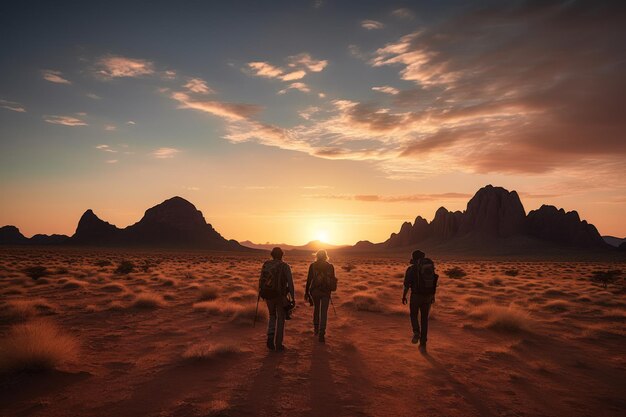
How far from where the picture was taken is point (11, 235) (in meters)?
180

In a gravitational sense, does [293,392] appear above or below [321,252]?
below

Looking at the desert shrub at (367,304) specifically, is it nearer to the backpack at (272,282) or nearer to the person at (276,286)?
the person at (276,286)

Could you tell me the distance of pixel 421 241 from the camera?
158 metres

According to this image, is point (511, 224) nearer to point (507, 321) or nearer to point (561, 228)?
point (561, 228)

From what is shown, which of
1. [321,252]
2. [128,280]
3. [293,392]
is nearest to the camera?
[293,392]

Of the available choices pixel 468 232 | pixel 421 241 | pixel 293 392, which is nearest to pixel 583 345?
pixel 293 392

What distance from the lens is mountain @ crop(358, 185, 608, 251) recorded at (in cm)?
11988

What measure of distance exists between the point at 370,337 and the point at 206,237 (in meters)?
162

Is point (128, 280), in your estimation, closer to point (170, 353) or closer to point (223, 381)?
point (170, 353)

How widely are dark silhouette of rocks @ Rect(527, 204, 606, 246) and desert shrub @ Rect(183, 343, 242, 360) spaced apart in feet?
455

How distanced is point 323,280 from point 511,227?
133676mm

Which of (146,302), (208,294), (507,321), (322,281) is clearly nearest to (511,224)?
(507,321)

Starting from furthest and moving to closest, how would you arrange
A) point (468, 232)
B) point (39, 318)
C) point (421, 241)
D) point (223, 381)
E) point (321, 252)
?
point (421, 241), point (468, 232), point (39, 318), point (321, 252), point (223, 381)

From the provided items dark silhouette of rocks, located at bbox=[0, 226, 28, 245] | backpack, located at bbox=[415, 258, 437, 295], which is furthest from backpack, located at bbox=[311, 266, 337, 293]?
dark silhouette of rocks, located at bbox=[0, 226, 28, 245]
